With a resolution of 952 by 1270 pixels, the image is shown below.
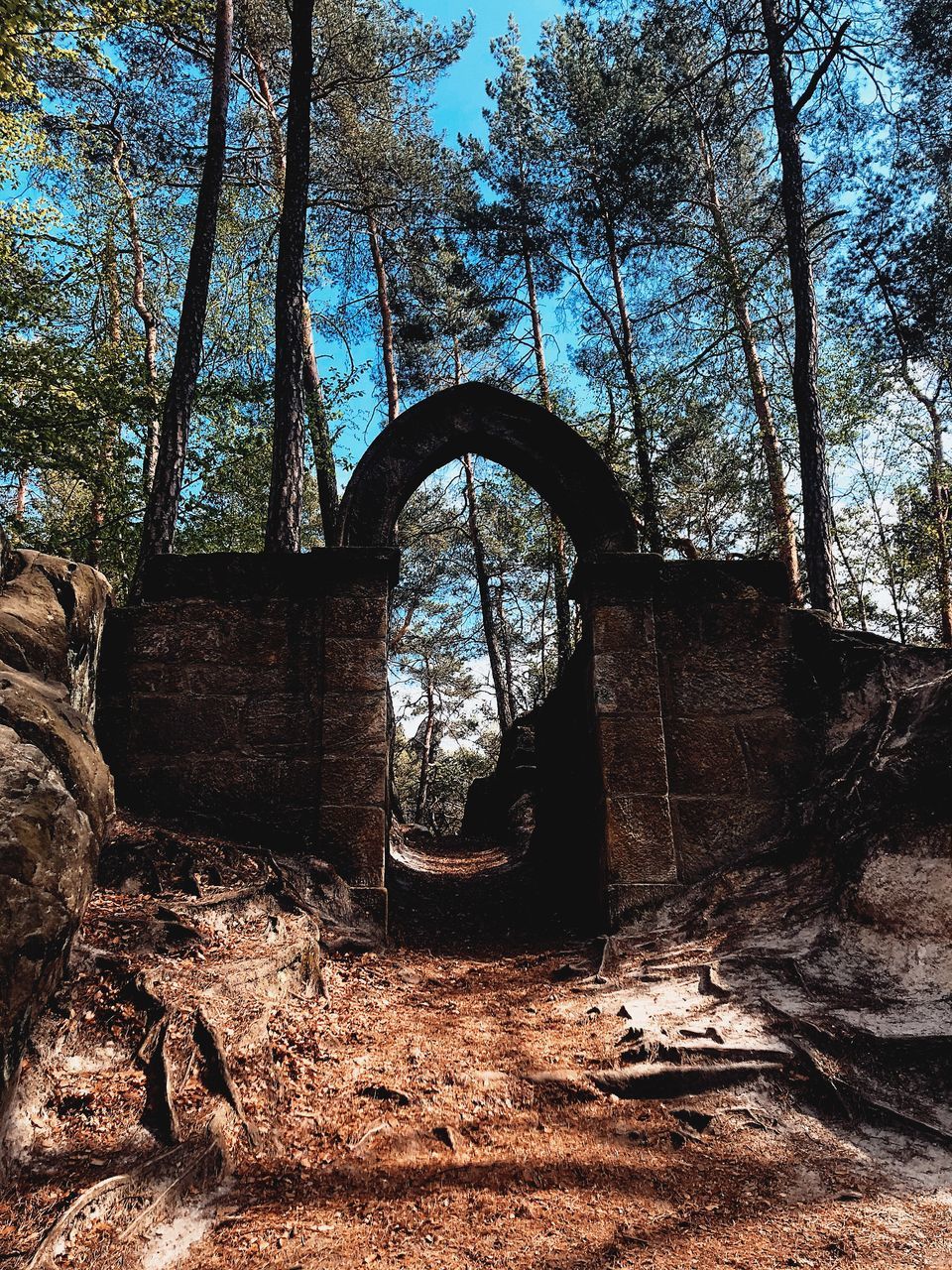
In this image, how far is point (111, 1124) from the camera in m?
2.37

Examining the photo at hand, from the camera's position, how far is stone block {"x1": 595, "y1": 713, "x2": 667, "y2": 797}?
5.14m

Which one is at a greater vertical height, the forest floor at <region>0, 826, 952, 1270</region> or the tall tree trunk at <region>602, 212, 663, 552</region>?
the tall tree trunk at <region>602, 212, 663, 552</region>

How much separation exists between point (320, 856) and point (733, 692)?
3156 mm

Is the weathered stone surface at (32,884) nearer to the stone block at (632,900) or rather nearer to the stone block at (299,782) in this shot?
the stone block at (299,782)

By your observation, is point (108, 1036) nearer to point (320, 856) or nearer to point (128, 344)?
point (320, 856)

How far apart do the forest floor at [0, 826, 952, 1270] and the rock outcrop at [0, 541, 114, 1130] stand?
366 millimetres

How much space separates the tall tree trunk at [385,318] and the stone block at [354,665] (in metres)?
12.5

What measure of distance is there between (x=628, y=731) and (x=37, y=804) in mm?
3796

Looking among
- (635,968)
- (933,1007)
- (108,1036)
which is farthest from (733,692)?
(108,1036)

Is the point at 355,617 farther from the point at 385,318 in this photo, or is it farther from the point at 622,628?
the point at 385,318

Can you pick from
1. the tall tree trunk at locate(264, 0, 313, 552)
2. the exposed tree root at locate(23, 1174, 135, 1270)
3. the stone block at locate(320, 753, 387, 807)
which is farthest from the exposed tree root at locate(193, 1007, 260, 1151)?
the tall tree trunk at locate(264, 0, 313, 552)

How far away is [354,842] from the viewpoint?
16.4 ft

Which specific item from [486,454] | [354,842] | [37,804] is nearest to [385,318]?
[486,454]

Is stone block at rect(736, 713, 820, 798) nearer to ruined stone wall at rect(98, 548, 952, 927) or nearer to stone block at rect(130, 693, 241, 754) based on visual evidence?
ruined stone wall at rect(98, 548, 952, 927)
